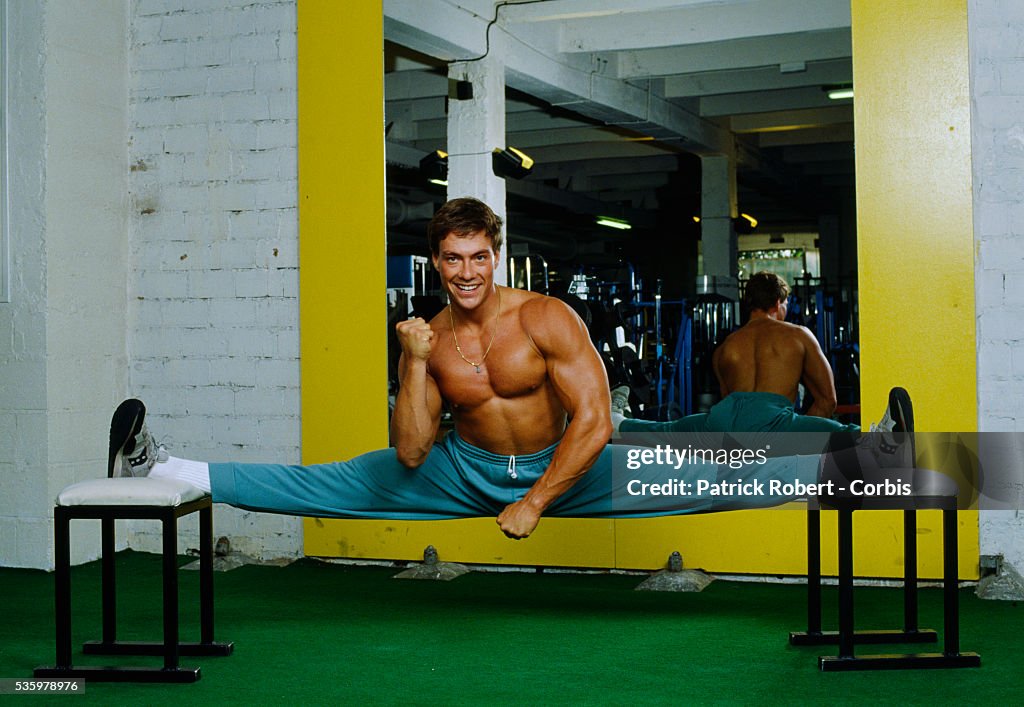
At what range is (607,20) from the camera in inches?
217

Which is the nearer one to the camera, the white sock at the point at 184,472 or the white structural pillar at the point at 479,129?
the white sock at the point at 184,472

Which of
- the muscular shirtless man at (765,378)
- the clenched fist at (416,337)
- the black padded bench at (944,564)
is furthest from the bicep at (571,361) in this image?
the muscular shirtless man at (765,378)

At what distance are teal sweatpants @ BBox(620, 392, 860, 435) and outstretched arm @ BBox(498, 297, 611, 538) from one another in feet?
4.25

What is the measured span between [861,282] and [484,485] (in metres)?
1.83

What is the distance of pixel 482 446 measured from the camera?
4.02 meters

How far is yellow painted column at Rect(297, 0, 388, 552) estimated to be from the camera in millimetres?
5336

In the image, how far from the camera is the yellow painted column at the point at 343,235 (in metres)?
5.34

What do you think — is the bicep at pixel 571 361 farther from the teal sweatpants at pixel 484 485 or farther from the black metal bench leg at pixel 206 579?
the black metal bench leg at pixel 206 579

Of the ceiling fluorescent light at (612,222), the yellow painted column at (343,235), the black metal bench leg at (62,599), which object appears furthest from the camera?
the ceiling fluorescent light at (612,222)

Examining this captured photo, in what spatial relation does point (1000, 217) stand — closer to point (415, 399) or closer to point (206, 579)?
point (415, 399)

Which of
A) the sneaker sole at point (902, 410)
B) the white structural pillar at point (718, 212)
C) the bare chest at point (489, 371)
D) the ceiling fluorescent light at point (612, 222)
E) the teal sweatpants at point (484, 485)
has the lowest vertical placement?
the teal sweatpants at point (484, 485)

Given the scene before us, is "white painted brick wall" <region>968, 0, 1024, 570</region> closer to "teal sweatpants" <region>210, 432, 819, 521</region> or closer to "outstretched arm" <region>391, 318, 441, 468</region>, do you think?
"teal sweatpants" <region>210, 432, 819, 521</region>

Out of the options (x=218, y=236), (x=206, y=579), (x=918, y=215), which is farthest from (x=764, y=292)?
(x=206, y=579)

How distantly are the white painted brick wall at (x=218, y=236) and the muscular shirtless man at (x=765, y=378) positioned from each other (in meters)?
1.70
